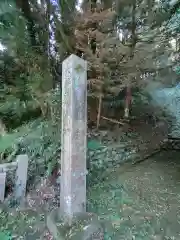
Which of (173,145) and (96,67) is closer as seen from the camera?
(96,67)

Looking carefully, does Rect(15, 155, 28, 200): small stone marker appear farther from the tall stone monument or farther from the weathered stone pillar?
the weathered stone pillar

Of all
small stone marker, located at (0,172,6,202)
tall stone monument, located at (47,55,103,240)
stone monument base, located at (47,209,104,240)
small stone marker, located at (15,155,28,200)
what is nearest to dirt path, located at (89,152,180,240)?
stone monument base, located at (47,209,104,240)

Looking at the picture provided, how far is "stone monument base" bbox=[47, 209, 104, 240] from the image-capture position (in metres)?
2.50

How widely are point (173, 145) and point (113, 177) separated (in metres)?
2.62

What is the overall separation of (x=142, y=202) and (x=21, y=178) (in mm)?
1947

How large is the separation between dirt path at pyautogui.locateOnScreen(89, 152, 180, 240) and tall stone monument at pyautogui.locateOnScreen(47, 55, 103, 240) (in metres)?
0.37

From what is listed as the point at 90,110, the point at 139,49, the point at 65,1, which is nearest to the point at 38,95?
the point at 90,110

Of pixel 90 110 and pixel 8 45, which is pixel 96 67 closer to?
pixel 90 110

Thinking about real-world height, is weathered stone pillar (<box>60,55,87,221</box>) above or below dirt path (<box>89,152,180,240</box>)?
above

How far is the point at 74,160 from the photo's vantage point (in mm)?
2639

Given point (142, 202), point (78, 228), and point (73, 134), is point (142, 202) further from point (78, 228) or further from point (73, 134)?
point (73, 134)

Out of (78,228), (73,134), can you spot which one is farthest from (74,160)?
(78,228)

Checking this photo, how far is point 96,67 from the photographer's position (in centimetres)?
462

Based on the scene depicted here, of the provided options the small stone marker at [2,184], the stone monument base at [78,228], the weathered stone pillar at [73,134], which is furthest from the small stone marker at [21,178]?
the weathered stone pillar at [73,134]
